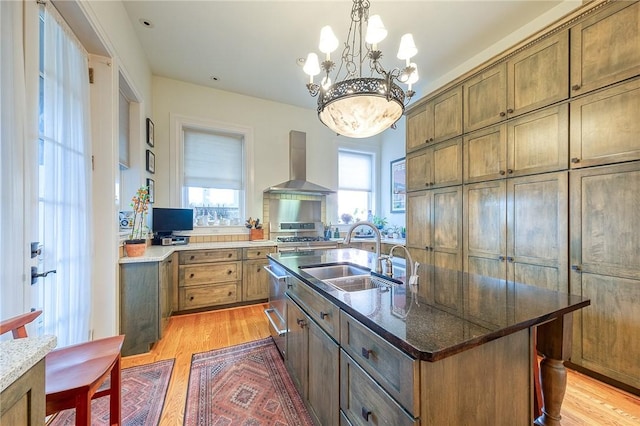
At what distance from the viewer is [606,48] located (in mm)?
1744

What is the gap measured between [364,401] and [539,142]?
7.93 feet

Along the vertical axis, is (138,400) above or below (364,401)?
below

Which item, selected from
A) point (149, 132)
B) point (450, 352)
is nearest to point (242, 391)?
point (450, 352)

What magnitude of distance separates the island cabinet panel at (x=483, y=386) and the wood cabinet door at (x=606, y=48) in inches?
78.6

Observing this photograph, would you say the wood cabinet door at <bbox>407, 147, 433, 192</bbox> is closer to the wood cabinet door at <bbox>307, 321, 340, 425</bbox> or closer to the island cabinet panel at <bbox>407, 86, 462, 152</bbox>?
the island cabinet panel at <bbox>407, 86, 462, 152</bbox>

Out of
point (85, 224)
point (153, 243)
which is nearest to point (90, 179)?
point (85, 224)

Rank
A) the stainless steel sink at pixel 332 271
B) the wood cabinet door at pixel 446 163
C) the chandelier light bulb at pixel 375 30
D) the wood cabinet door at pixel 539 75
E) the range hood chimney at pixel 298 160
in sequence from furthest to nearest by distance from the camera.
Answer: the range hood chimney at pixel 298 160
the wood cabinet door at pixel 446 163
the wood cabinet door at pixel 539 75
the stainless steel sink at pixel 332 271
the chandelier light bulb at pixel 375 30

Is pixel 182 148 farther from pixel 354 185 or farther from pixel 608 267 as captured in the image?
pixel 608 267

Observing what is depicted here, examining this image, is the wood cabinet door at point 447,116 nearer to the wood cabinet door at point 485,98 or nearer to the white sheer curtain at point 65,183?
the wood cabinet door at point 485,98

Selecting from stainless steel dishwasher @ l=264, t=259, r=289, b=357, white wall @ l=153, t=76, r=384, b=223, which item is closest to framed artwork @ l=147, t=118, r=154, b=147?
white wall @ l=153, t=76, r=384, b=223

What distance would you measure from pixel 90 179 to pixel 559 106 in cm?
370

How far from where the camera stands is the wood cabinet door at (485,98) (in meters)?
2.35

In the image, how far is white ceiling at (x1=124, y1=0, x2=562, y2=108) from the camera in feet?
7.63

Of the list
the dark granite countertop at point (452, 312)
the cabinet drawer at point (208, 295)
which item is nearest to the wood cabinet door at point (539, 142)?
the dark granite countertop at point (452, 312)
